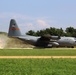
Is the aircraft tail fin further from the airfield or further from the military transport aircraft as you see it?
the airfield

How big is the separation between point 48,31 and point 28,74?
130983 mm

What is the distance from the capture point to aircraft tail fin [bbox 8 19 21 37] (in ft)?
282

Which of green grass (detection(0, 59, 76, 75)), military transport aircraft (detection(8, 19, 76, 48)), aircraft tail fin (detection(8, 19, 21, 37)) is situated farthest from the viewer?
aircraft tail fin (detection(8, 19, 21, 37))

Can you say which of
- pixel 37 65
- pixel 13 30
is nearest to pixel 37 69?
pixel 37 65

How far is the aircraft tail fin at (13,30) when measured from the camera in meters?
86.1

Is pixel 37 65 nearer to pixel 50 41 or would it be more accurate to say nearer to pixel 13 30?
pixel 50 41

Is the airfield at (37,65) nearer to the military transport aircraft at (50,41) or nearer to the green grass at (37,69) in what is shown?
the green grass at (37,69)

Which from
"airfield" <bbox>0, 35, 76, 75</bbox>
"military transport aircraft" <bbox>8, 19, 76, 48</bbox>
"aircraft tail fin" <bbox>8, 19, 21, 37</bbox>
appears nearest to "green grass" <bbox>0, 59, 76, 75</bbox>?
"airfield" <bbox>0, 35, 76, 75</bbox>

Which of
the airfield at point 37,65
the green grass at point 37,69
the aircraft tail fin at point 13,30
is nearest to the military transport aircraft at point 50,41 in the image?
the aircraft tail fin at point 13,30

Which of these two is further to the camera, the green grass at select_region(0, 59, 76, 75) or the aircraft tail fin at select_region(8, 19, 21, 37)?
the aircraft tail fin at select_region(8, 19, 21, 37)

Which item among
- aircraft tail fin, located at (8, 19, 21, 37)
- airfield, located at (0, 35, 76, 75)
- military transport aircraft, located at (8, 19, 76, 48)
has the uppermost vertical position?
aircraft tail fin, located at (8, 19, 21, 37)

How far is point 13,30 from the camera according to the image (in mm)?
86688

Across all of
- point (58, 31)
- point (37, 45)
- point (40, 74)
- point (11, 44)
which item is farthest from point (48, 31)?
point (40, 74)

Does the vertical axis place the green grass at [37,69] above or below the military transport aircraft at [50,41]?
below
